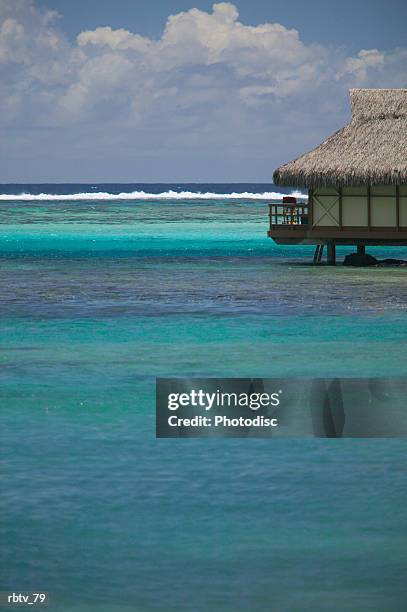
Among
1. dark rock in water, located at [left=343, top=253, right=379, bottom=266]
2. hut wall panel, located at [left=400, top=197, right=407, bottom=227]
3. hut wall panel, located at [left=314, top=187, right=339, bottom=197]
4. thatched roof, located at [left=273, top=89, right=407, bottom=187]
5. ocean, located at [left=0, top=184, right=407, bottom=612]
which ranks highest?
thatched roof, located at [left=273, top=89, right=407, bottom=187]

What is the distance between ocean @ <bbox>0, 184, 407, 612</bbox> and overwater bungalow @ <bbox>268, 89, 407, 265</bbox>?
6266 mm

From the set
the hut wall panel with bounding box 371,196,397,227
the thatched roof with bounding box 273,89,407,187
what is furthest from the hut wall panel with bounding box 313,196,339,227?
the hut wall panel with bounding box 371,196,397,227

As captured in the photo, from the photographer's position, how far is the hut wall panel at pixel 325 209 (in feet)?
89.2

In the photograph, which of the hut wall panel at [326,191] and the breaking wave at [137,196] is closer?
the hut wall panel at [326,191]

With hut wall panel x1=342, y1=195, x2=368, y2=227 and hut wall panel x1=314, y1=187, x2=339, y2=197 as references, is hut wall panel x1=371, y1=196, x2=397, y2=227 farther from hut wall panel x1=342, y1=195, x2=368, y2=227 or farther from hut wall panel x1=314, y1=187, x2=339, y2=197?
hut wall panel x1=314, y1=187, x2=339, y2=197

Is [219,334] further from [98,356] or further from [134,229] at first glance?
[134,229]

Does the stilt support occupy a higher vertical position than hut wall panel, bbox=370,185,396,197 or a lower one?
lower

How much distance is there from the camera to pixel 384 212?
88.0ft

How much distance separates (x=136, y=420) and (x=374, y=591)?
4.36 metres

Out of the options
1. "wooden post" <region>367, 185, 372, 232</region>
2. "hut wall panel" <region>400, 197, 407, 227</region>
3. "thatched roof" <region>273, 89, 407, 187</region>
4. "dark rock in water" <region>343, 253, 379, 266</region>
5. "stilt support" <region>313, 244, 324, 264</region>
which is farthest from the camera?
"stilt support" <region>313, 244, 324, 264</region>

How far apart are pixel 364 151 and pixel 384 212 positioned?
4.47 ft

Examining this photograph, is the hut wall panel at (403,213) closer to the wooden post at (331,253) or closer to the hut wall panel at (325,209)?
the hut wall panel at (325,209)

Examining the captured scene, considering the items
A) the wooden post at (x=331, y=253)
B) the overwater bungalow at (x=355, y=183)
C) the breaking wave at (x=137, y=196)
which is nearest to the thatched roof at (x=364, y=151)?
the overwater bungalow at (x=355, y=183)

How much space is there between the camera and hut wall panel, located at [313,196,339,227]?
27188 millimetres
